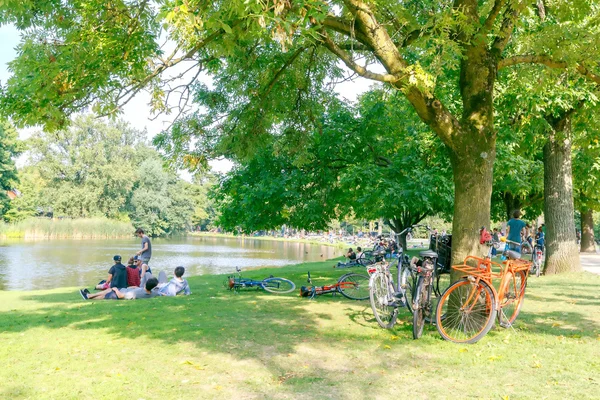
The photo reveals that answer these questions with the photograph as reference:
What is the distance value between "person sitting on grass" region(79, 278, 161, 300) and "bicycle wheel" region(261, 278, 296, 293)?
2366 mm

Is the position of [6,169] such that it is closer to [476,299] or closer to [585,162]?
[585,162]

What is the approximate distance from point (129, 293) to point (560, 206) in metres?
11.1

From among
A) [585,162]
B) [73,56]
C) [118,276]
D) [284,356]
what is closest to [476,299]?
[284,356]

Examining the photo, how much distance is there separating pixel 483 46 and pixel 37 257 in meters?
30.9

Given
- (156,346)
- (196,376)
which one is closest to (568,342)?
(196,376)

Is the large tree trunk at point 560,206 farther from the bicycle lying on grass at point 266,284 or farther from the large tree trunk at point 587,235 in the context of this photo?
the large tree trunk at point 587,235

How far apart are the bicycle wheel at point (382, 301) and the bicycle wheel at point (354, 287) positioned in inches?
93.9

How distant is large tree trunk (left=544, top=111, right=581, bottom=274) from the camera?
13.6 m

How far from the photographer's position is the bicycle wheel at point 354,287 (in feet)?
32.1

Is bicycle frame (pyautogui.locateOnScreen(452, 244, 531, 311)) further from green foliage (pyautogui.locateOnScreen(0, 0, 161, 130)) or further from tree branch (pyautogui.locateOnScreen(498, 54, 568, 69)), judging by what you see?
green foliage (pyautogui.locateOnScreen(0, 0, 161, 130))

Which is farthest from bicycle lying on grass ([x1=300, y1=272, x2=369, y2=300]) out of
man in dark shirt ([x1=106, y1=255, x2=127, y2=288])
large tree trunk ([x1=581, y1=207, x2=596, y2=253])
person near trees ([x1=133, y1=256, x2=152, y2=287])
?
large tree trunk ([x1=581, y1=207, x2=596, y2=253])

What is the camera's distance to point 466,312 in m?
6.33

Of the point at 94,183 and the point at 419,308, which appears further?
the point at 94,183

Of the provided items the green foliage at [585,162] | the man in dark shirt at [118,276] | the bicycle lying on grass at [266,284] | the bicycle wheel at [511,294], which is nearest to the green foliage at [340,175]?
the green foliage at [585,162]
